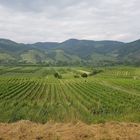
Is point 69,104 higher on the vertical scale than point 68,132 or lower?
lower

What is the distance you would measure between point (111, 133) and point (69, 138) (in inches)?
86.5

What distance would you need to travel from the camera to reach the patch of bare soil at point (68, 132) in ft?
47.8

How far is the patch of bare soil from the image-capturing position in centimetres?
1457

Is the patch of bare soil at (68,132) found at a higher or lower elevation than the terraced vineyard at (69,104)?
higher

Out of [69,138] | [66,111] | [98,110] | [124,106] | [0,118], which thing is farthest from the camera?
[124,106]

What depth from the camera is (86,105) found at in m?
43.3

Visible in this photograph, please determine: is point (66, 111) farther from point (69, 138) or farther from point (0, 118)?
point (69, 138)

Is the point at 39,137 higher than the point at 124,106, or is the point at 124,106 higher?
the point at 39,137

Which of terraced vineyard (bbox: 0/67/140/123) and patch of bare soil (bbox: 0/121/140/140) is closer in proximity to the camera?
patch of bare soil (bbox: 0/121/140/140)

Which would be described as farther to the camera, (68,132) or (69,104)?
(69,104)

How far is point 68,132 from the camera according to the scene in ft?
50.0

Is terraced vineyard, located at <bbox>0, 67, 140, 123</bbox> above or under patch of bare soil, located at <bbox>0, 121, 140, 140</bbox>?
under

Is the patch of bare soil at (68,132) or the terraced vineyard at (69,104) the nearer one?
the patch of bare soil at (68,132)

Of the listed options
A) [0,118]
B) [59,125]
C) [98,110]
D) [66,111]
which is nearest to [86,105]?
[98,110]
